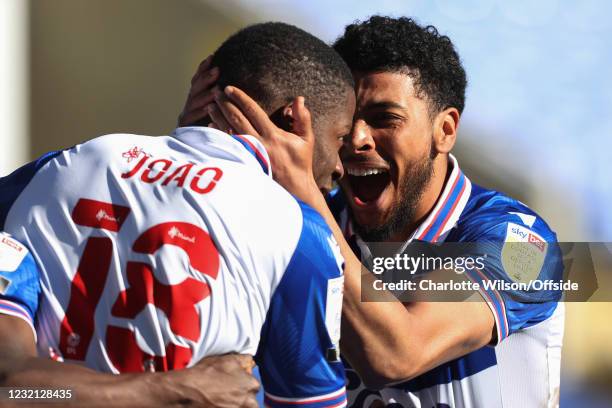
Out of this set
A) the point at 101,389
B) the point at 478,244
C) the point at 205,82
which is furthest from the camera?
the point at 478,244

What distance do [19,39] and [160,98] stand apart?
4.12ft

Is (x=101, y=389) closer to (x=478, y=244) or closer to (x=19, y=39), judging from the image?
(x=478, y=244)

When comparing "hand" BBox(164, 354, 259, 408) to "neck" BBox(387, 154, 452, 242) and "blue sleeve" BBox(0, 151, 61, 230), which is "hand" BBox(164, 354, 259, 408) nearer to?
"blue sleeve" BBox(0, 151, 61, 230)

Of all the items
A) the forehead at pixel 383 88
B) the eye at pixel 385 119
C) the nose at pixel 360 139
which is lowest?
the nose at pixel 360 139

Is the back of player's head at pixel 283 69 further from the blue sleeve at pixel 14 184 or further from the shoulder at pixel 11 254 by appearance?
the shoulder at pixel 11 254

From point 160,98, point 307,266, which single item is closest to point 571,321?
point 160,98

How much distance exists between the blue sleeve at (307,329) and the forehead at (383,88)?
3.97ft

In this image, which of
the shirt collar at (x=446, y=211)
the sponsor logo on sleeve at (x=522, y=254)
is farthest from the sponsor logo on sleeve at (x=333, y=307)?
the shirt collar at (x=446, y=211)

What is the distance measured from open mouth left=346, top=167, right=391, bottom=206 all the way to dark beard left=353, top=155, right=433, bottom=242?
0.23 feet

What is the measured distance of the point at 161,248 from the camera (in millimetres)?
1542

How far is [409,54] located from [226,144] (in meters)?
1.40

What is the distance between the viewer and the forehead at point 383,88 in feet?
9.55

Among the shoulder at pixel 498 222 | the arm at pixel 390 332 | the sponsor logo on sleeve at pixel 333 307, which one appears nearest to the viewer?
the sponsor logo on sleeve at pixel 333 307

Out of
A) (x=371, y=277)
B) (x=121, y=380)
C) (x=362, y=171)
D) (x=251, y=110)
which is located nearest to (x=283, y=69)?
(x=251, y=110)
